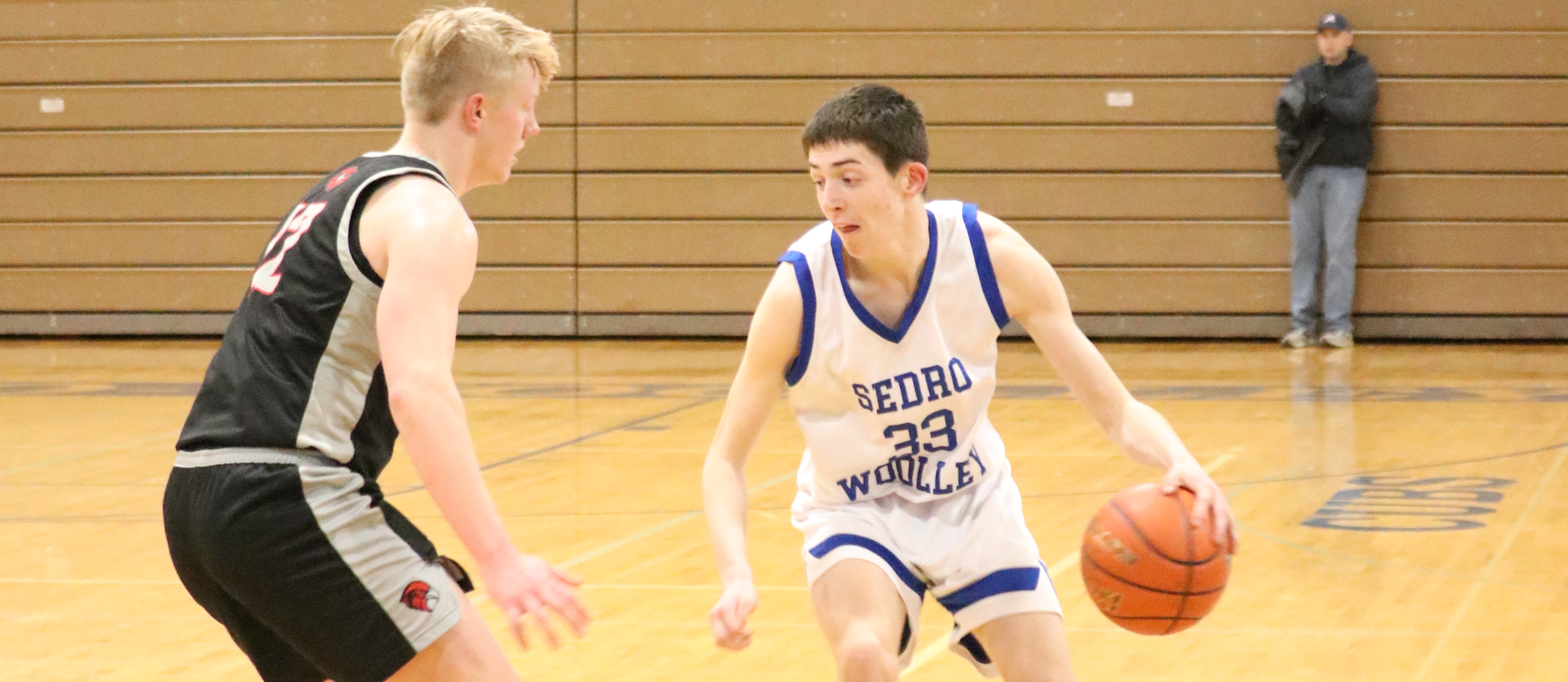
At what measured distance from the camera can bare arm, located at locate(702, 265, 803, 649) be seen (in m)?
2.80

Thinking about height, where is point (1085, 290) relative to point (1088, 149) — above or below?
below

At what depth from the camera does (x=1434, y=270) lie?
11.2 metres

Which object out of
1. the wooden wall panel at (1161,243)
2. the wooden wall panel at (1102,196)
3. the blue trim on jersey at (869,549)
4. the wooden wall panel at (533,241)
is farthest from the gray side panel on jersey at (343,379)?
the wooden wall panel at (533,241)

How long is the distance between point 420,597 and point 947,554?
912 millimetres

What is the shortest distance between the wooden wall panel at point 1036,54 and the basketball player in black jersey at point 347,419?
918 cm

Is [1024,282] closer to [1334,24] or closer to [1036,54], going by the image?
[1334,24]

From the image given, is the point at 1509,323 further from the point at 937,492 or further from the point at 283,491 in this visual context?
the point at 283,491

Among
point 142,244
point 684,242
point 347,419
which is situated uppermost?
point 347,419

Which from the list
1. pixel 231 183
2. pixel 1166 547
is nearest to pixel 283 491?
pixel 1166 547

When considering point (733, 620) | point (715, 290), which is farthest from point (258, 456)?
point (715, 290)

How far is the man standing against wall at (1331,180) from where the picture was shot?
10.6m

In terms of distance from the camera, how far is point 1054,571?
4.94 m

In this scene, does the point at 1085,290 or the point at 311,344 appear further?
the point at 1085,290

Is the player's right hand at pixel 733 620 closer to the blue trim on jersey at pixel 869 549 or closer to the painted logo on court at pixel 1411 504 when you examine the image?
the blue trim on jersey at pixel 869 549
